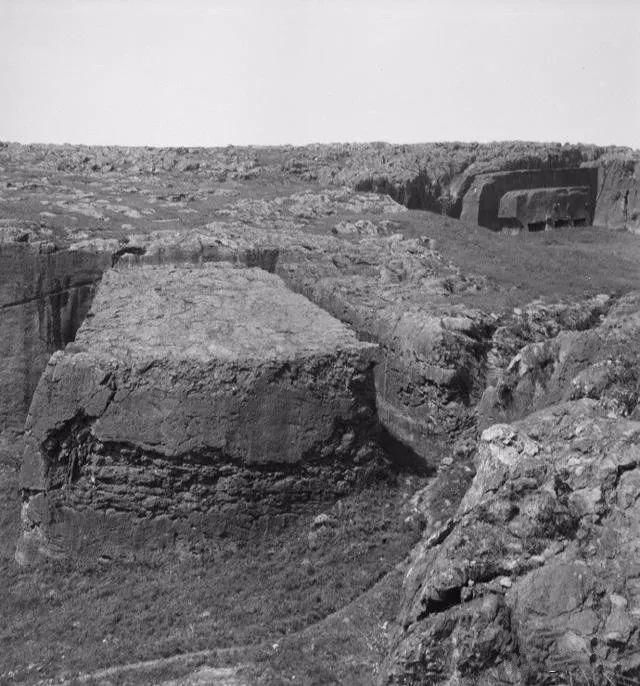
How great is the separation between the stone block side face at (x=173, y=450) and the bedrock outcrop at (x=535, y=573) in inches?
125

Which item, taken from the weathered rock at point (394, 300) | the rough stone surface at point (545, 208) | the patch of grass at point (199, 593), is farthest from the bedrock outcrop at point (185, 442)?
the rough stone surface at point (545, 208)

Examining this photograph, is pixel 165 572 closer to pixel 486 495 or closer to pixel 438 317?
pixel 486 495

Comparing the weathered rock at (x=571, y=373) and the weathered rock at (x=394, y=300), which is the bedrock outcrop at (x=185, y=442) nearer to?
the weathered rock at (x=571, y=373)

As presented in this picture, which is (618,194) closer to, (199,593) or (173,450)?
(173,450)

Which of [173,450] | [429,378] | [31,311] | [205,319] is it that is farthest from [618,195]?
[173,450]

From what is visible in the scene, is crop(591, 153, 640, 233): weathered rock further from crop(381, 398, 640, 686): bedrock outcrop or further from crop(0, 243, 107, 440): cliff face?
crop(381, 398, 640, 686): bedrock outcrop

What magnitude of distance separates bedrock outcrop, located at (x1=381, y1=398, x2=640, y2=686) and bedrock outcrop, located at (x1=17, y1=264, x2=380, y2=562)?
3.18 m

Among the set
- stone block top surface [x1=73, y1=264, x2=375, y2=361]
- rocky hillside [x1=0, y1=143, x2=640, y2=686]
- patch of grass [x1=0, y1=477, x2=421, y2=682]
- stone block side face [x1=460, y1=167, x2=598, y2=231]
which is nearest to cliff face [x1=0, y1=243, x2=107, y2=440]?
rocky hillside [x1=0, y1=143, x2=640, y2=686]

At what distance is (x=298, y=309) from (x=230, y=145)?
70.7 feet

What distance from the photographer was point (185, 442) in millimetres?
10055

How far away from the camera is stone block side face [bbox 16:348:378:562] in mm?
10086

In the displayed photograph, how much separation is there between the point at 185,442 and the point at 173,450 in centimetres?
16

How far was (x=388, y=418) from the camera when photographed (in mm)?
13078

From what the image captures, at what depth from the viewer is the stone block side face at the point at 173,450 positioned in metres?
10.1
